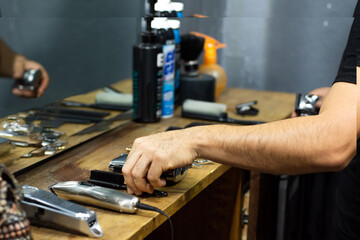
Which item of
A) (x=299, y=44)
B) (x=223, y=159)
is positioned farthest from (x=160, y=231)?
(x=299, y=44)

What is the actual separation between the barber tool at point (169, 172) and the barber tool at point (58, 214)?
0.70ft

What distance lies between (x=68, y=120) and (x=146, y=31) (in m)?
0.39

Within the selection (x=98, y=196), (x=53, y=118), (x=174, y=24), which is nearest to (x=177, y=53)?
(x=174, y=24)

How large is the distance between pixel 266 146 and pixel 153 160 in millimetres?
229

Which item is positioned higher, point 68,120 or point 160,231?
point 68,120

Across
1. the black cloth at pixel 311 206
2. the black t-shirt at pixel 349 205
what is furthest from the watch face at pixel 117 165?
the black cloth at pixel 311 206

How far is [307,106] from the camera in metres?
1.44

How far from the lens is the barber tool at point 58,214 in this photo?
2.50 feet

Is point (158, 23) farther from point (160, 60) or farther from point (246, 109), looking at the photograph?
point (246, 109)

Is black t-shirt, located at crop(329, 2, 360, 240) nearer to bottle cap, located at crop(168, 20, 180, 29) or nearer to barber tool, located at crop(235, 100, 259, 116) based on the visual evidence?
barber tool, located at crop(235, 100, 259, 116)

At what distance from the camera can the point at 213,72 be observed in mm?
1727

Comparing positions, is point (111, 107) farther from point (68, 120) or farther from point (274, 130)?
point (274, 130)

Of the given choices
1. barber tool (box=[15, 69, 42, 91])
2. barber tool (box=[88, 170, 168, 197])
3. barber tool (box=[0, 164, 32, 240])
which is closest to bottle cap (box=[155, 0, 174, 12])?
barber tool (box=[15, 69, 42, 91])

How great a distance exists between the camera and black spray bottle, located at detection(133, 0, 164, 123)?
4.46 ft
